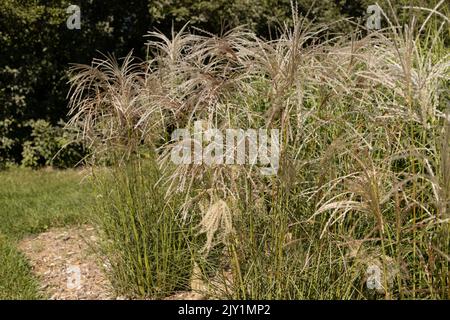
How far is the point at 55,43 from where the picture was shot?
368 inches

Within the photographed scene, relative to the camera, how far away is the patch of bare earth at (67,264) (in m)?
4.41

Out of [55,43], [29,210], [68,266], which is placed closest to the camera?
[68,266]

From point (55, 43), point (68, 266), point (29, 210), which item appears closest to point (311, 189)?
point (68, 266)

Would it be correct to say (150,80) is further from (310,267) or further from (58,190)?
(58,190)

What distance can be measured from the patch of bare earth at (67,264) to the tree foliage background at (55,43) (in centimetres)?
344

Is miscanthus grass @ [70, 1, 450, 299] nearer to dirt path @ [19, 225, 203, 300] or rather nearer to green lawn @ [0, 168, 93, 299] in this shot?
dirt path @ [19, 225, 203, 300]

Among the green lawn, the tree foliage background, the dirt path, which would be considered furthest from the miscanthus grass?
the tree foliage background

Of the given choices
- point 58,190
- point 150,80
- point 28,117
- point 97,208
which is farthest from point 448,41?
point 28,117

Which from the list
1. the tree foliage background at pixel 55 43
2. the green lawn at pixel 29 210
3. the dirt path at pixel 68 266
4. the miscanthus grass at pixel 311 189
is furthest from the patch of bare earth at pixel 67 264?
the tree foliage background at pixel 55 43

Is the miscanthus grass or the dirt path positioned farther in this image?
the dirt path

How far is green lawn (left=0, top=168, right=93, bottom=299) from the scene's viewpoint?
4530 millimetres

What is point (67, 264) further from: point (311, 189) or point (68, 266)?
point (311, 189)

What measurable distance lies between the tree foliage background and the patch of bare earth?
344 cm

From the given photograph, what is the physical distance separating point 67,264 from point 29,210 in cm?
164
